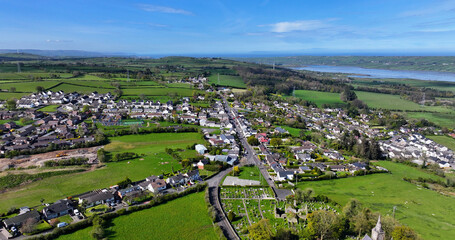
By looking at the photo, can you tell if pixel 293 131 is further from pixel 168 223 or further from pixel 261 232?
pixel 168 223

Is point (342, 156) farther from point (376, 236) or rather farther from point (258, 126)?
point (376, 236)

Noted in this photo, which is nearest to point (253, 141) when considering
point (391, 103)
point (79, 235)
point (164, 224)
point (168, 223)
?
point (168, 223)

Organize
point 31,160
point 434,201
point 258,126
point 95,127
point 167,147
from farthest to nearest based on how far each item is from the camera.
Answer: point 258,126
point 95,127
point 167,147
point 31,160
point 434,201

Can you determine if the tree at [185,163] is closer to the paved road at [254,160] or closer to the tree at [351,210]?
the paved road at [254,160]

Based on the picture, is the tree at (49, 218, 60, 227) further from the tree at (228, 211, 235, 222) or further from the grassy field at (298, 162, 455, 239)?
the grassy field at (298, 162, 455, 239)

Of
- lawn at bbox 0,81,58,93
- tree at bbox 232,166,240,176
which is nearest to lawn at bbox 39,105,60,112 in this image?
lawn at bbox 0,81,58,93

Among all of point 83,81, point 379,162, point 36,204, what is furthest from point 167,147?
point 83,81
